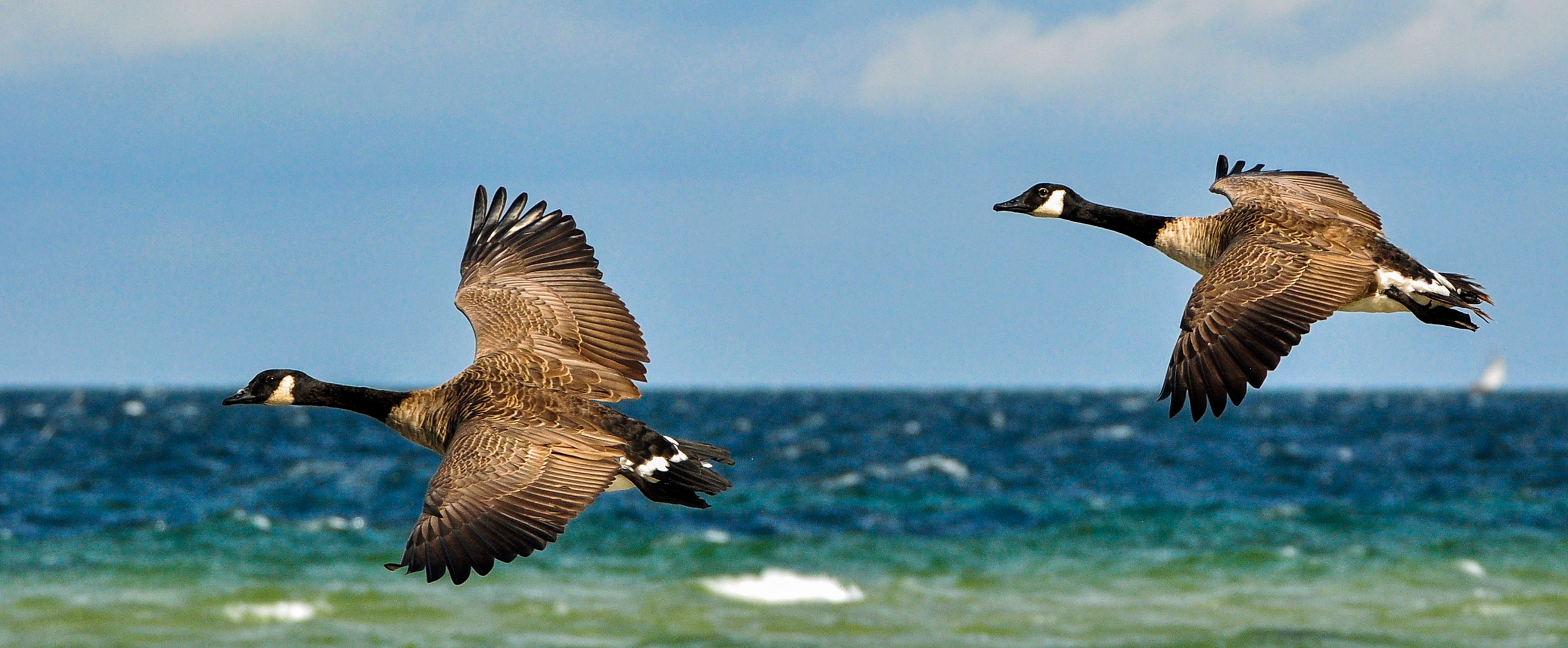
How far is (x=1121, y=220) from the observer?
1198 centimetres

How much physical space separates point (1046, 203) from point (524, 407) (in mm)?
4604

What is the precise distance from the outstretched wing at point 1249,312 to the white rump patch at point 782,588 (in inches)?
754

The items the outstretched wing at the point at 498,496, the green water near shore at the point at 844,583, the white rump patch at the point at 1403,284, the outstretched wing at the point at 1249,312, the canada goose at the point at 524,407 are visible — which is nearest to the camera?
the outstretched wing at the point at 498,496

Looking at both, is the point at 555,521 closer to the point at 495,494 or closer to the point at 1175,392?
the point at 495,494

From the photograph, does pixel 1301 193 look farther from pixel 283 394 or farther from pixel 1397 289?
pixel 283 394

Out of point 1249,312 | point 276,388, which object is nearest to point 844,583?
point 276,388

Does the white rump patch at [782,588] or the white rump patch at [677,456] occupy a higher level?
the white rump patch at [677,456]

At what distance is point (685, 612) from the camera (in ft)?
89.3

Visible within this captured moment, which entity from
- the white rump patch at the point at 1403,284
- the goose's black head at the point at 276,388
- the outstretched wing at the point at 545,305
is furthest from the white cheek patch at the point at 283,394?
the white rump patch at the point at 1403,284

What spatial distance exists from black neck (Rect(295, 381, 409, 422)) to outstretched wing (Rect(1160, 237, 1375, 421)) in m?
5.18

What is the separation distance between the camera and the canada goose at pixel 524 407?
29.1 feet

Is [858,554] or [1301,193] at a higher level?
[1301,193]

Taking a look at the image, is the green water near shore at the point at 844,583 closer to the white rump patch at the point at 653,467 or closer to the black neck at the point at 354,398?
the black neck at the point at 354,398

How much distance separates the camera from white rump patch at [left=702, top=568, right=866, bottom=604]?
2864 centimetres
